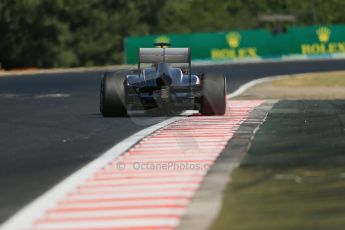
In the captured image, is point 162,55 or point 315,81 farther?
point 315,81

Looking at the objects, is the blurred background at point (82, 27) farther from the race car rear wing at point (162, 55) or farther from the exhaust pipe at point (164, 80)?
the exhaust pipe at point (164, 80)

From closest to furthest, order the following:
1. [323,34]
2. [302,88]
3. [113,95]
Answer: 1. [113,95]
2. [302,88]
3. [323,34]

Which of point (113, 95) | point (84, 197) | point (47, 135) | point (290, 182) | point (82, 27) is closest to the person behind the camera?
point (84, 197)

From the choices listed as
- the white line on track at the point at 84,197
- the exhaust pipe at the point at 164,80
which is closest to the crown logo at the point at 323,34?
the exhaust pipe at the point at 164,80

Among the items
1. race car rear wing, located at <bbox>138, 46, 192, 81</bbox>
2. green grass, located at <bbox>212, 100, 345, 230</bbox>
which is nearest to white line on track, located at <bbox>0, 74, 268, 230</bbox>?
green grass, located at <bbox>212, 100, 345, 230</bbox>

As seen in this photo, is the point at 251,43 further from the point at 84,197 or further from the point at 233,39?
the point at 84,197

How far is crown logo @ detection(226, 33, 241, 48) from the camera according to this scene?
6262 cm

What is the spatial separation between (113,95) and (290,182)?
10.4 meters

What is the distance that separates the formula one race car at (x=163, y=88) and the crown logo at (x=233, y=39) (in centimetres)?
4180

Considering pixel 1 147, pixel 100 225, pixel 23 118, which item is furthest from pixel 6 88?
pixel 100 225

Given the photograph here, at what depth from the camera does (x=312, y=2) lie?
360 feet

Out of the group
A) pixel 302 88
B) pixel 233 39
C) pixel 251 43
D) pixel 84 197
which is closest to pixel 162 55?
pixel 84 197

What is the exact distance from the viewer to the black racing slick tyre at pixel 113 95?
20750mm

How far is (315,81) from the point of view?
134 feet
